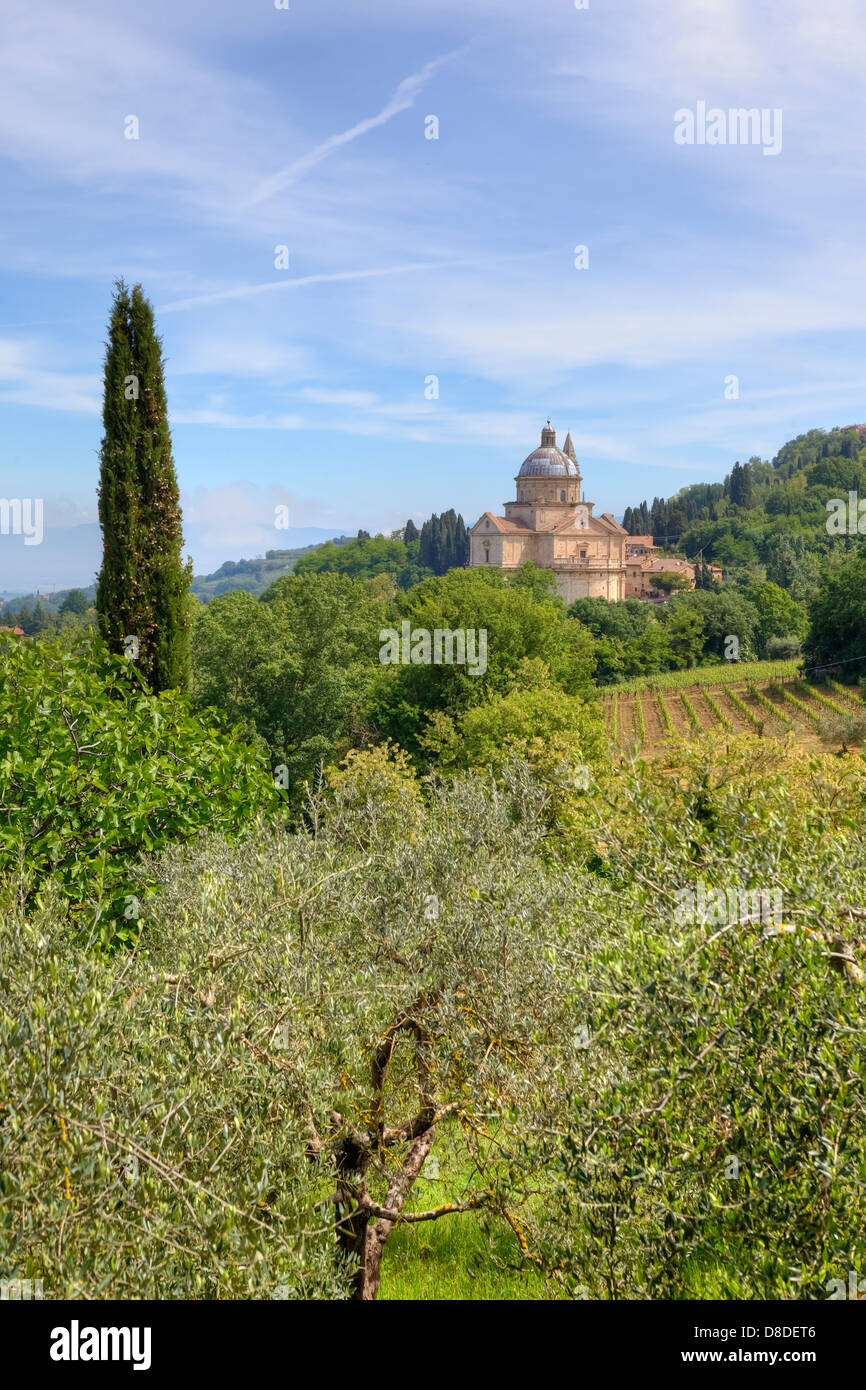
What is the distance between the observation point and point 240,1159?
4.25m

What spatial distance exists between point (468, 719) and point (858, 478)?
6484 inches

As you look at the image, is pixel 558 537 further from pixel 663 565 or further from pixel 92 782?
pixel 92 782

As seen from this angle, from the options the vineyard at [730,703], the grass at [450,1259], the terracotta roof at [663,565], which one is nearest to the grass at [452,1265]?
the grass at [450,1259]

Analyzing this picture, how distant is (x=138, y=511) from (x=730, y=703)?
50222mm

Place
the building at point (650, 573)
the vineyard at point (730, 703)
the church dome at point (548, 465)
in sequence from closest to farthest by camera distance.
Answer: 1. the vineyard at point (730, 703)
2. the church dome at point (548, 465)
3. the building at point (650, 573)

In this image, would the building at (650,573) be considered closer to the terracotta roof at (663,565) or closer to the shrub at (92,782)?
the terracotta roof at (663,565)

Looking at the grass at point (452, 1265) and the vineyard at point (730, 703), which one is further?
the vineyard at point (730, 703)

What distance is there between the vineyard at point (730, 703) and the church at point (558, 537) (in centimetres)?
3291

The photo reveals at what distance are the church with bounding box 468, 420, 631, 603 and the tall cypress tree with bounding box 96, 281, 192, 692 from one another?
88187 mm

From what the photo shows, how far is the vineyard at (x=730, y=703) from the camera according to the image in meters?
51.2

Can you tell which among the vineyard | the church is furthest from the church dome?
the vineyard

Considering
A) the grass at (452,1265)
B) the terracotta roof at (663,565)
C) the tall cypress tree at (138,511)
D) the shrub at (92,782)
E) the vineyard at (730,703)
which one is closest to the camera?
the grass at (452,1265)

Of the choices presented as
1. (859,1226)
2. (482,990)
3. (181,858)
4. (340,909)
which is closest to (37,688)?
(181,858)

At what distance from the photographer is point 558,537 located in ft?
353
